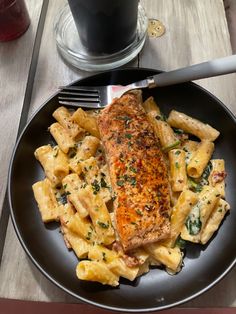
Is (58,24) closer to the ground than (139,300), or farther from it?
farther from it

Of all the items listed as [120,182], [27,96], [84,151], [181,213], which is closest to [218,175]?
[181,213]

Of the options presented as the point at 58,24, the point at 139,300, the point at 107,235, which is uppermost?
the point at 58,24

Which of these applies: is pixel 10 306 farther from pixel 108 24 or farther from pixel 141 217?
pixel 108 24

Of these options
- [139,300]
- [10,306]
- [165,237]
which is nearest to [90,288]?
[139,300]

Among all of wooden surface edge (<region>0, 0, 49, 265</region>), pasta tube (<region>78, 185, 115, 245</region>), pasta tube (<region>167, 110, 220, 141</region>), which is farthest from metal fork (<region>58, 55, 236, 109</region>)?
pasta tube (<region>78, 185, 115, 245</region>)

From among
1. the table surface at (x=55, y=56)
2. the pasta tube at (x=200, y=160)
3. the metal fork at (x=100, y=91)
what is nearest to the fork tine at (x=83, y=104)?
the metal fork at (x=100, y=91)

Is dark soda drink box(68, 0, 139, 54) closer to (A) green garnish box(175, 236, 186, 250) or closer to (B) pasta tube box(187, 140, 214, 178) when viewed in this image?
(B) pasta tube box(187, 140, 214, 178)
